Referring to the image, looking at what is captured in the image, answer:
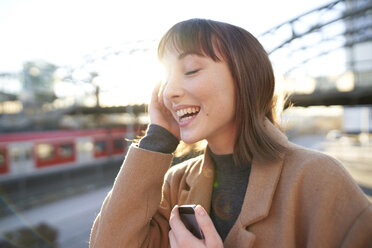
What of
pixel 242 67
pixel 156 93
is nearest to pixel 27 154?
pixel 156 93

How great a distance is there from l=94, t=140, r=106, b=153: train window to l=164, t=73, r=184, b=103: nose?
15241 millimetres

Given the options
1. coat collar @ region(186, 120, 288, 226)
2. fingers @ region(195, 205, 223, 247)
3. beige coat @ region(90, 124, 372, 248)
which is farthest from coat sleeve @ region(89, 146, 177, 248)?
fingers @ region(195, 205, 223, 247)

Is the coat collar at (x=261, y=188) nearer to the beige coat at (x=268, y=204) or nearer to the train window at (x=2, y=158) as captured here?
the beige coat at (x=268, y=204)

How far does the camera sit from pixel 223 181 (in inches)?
59.5

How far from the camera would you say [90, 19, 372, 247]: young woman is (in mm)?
1051

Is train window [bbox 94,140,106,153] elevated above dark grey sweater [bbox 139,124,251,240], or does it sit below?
below

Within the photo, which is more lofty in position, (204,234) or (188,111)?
(188,111)

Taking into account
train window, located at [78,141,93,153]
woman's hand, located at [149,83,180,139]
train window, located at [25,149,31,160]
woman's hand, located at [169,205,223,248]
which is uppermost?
woman's hand, located at [149,83,180,139]

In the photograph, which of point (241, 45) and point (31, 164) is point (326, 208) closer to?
point (241, 45)

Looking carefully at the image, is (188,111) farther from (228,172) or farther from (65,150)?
(65,150)

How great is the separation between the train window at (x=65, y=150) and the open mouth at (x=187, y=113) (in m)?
13.8

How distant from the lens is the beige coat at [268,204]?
102 cm

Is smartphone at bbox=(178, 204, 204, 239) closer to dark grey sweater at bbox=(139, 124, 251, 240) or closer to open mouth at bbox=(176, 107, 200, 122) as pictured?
dark grey sweater at bbox=(139, 124, 251, 240)

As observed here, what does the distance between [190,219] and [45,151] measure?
13.9 metres
